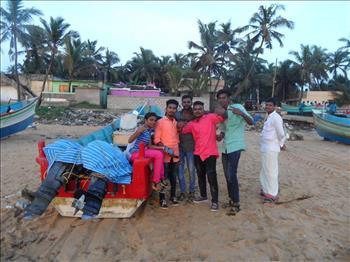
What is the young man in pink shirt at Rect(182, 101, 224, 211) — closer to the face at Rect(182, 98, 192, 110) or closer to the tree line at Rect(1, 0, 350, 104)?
the face at Rect(182, 98, 192, 110)

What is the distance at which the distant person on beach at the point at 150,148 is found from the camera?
4.69m

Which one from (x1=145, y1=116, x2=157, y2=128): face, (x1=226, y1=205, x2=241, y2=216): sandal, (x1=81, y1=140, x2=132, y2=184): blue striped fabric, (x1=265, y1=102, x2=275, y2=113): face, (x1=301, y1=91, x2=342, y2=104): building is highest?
(x1=301, y1=91, x2=342, y2=104): building

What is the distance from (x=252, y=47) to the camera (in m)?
35.5

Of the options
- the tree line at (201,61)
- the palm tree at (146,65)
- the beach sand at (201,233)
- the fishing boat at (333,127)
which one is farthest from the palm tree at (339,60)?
the beach sand at (201,233)

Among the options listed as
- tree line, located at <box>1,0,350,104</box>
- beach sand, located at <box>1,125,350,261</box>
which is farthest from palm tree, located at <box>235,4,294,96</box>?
beach sand, located at <box>1,125,350,261</box>

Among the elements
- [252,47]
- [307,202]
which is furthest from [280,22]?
[307,202]

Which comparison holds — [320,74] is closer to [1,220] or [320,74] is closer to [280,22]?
[280,22]

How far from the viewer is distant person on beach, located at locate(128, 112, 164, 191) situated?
185 inches

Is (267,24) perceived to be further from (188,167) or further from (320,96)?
(188,167)

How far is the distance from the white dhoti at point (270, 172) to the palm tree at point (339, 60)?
40316 mm

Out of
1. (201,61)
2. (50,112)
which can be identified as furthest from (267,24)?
(50,112)

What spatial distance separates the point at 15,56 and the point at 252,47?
70.1ft

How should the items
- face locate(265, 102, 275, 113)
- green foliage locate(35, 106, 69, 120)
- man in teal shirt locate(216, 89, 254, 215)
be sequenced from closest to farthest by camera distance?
man in teal shirt locate(216, 89, 254, 215) < face locate(265, 102, 275, 113) < green foliage locate(35, 106, 69, 120)

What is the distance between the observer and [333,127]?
14438mm
